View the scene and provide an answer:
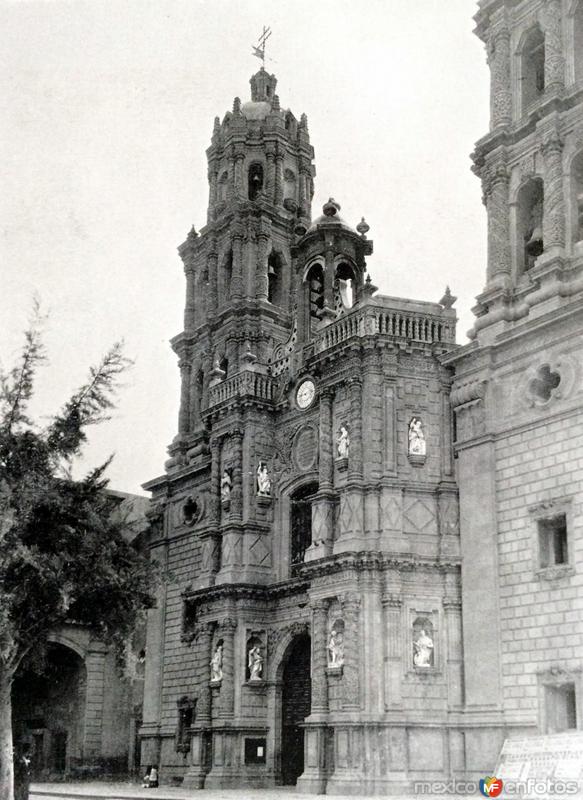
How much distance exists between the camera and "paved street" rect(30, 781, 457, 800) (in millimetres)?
31469

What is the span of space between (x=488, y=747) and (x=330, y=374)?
43.1 feet

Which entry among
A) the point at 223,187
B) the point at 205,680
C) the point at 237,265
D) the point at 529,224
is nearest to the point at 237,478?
the point at 205,680

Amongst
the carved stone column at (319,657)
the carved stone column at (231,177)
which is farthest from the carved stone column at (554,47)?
the carved stone column at (231,177)

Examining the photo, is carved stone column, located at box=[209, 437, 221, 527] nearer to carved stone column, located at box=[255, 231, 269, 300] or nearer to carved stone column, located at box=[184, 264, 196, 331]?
carved stone column, located at box=[255, 231, 269, 300]

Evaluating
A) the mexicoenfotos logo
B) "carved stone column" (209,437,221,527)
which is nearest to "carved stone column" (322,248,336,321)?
"carved stone column" (209,437,221,527)

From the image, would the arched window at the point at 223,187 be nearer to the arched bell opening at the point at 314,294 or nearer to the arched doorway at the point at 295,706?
the arched bell opening at the point at 314,294

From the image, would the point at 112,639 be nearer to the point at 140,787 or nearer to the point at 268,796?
the point at 268,796

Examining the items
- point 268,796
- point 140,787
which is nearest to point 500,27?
point 268,796

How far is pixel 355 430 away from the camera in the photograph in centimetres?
3491

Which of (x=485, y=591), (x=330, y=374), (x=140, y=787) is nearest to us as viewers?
(x=485, y=591)

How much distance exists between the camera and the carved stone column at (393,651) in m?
31.8

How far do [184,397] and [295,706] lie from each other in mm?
16410

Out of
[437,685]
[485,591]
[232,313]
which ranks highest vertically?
[232,313]

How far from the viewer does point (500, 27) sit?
35.4m
